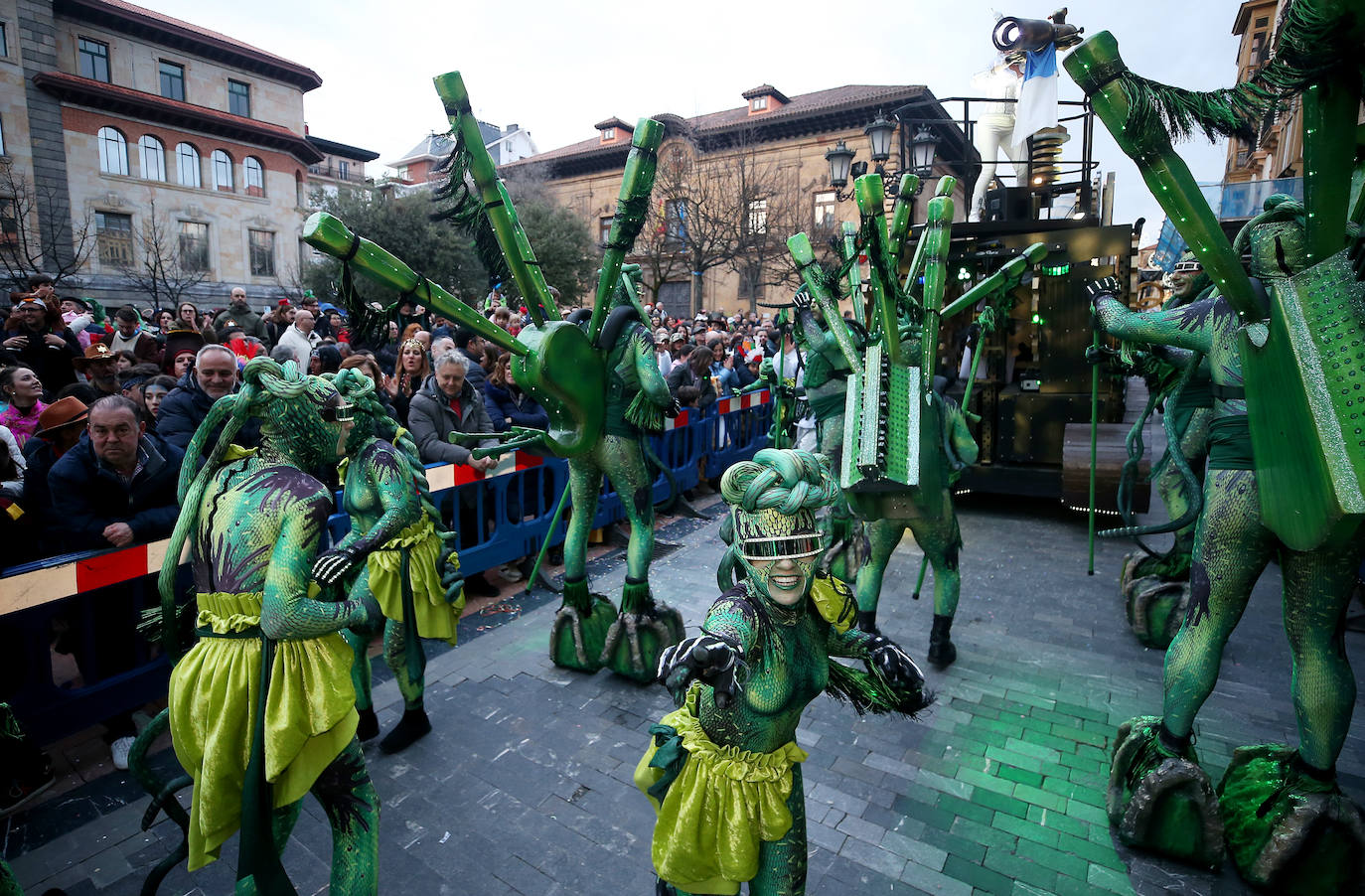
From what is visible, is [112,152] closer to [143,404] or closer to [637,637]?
[143,404]

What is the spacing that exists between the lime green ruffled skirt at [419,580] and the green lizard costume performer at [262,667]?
1.28 meters

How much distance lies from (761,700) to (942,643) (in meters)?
2.89

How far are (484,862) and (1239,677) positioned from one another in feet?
14.5

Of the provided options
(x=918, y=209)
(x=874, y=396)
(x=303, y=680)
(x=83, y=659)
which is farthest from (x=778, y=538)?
(x=918, y=209)

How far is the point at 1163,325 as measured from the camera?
3080 mm

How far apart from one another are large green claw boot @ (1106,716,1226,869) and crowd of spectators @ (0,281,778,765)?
10.6ft

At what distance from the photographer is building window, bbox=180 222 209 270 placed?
2739 centimetres

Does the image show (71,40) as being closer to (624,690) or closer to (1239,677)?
(624,690)

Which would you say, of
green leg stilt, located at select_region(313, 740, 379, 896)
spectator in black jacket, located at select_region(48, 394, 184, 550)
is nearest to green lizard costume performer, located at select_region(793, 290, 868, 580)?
green leg stilt, located at select_region(313, 740, 379, 896)

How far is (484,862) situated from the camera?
2.85 m

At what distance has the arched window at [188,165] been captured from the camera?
91.6 ft

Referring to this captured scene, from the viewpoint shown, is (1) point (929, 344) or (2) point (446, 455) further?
(2) point (446, 455)

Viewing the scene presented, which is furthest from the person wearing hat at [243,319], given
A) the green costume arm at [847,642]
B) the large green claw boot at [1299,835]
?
the large green claw boot at [1299,835]

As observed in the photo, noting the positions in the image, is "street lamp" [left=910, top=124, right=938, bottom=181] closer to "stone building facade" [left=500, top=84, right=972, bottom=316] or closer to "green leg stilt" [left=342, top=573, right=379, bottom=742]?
"green leg stilt" [left=342, top=573, right=379, bottom=742]
